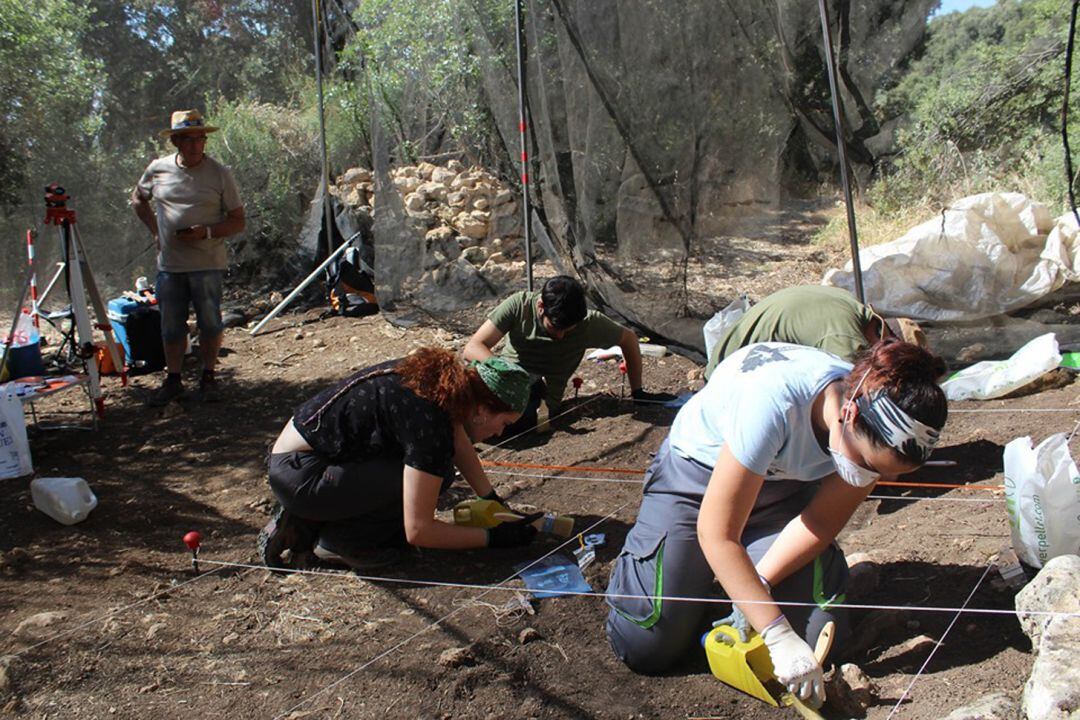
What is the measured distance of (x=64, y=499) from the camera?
3.40m

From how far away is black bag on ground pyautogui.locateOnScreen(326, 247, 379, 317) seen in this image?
702 cm

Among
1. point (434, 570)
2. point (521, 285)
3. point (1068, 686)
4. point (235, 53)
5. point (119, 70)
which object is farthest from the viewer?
point (235, 53)

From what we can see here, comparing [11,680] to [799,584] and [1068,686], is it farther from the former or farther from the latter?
[1068,686]

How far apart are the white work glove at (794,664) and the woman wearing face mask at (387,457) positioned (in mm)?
1018

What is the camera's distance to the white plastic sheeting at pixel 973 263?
4.82 meters

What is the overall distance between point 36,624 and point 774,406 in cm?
227

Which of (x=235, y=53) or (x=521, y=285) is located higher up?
(x=235, y=53)

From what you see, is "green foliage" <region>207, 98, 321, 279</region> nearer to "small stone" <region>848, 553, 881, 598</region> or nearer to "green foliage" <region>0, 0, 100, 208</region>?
"green foliage" <region>0, 0, 100, 208</region>

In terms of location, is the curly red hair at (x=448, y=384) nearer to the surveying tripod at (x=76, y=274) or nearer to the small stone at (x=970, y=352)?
the surveying tripod at (x=76, y=274)

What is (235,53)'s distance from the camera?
15.1 metres

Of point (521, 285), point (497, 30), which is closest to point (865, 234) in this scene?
point (521, 285)

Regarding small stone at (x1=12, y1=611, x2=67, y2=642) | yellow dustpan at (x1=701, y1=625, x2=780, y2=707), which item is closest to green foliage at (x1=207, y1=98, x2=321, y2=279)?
small stone at (x1=12, y1=611, x2=67, y2=642)

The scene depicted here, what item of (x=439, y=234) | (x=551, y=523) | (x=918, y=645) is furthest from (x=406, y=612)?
(x=439, y=234)

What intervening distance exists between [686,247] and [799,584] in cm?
294
